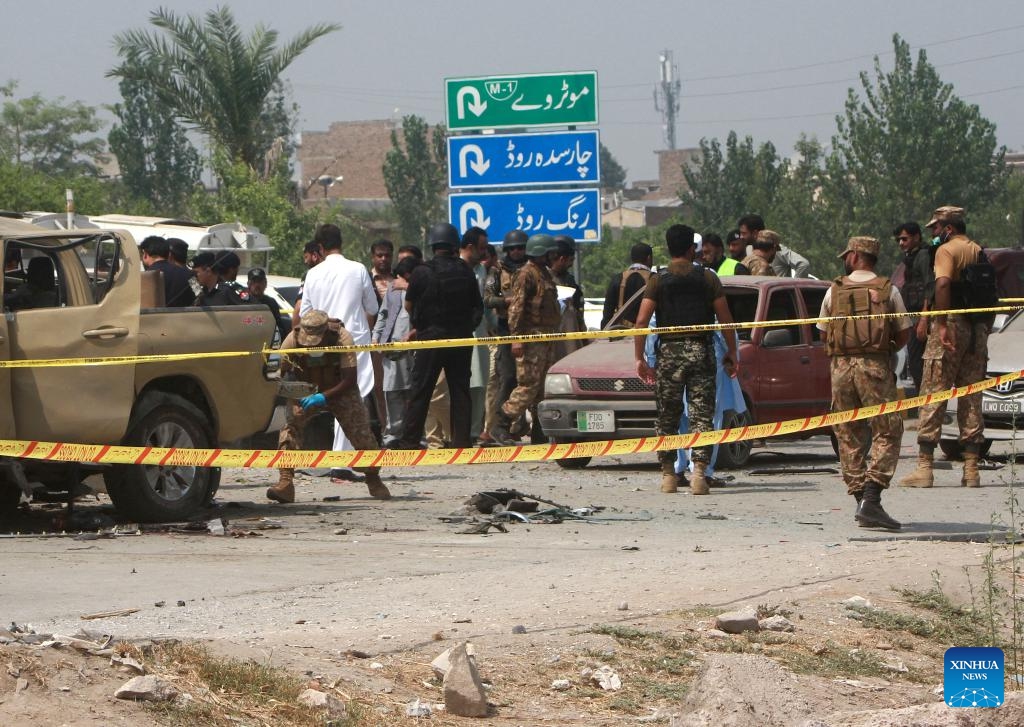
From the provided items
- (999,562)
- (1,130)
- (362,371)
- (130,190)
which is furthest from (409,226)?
(999,562)

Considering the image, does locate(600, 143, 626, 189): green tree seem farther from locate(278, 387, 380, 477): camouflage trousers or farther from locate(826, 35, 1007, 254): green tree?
locate(278, 387, 380, 477): camouflage trousers

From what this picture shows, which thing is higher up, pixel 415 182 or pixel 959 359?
pixel 415 182

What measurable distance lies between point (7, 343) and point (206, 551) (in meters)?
1.72

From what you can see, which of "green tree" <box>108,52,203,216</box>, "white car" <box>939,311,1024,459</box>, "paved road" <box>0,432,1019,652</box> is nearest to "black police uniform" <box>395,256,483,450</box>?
"paved road" <box>0,432,1019,652</box>

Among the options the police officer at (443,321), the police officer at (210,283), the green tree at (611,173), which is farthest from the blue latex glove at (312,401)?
the green tree at (611,173)

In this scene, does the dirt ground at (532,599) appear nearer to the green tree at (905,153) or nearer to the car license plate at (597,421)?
the car license plate at (597,421)

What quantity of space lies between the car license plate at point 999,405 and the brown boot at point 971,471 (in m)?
1.20

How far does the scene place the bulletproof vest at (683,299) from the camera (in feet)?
39.4

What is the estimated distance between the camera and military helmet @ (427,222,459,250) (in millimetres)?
14086

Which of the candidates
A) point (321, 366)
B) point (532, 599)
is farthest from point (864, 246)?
point (321, 366)

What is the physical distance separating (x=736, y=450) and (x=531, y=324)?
2.18 m

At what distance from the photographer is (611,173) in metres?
188

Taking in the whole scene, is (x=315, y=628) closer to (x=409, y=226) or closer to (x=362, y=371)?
(x=362, y=371)

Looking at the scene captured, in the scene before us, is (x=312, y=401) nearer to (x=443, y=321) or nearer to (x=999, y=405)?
(x=443, y=321)
